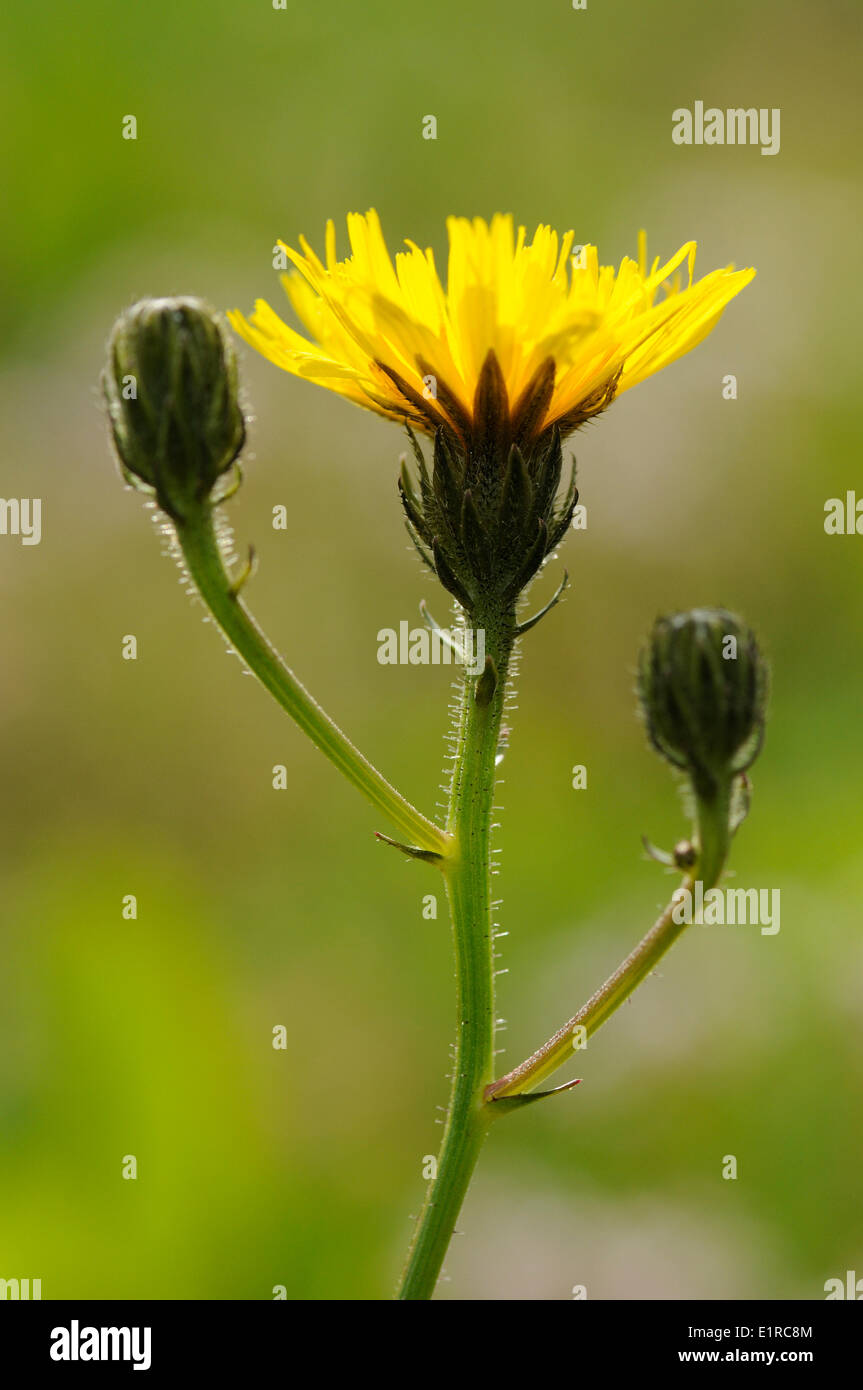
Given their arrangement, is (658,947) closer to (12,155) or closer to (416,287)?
(416,287)

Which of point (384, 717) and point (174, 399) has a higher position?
point (174, 399)

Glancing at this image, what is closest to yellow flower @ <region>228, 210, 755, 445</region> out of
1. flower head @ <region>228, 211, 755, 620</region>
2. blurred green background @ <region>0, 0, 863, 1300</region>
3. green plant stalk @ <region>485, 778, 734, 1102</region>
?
flower head @ <region>228, 211, 755, 620</region>

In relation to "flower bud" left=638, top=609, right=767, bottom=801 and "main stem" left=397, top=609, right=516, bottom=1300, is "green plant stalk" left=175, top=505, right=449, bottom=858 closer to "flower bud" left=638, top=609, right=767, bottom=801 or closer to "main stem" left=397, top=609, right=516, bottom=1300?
"main stem" left=397, top=609, right=516, bottom=1300

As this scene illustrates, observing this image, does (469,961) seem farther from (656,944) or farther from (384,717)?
(384,717)

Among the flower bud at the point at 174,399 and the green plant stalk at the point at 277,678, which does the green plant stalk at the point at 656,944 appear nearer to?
the green plant stalk at the point at 277,678

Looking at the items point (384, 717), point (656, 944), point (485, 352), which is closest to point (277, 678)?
point (485, 352)
